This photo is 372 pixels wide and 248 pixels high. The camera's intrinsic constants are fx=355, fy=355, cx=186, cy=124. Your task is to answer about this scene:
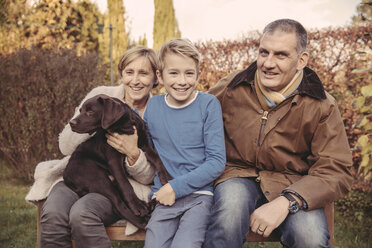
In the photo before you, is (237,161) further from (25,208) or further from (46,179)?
(25,208)

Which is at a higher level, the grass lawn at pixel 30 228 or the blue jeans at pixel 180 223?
the blue jeans at pixel 180 223

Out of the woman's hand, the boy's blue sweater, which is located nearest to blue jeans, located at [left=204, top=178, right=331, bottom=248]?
the boy's blue sweater

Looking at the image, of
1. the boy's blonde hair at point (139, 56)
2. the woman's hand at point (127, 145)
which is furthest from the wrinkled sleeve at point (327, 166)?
the boy's blonde hair at point (139, 56)

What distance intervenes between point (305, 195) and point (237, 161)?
0.63 meters

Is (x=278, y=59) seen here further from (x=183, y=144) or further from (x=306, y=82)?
(x=183, y=144)

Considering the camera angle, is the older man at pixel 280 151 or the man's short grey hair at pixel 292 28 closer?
the older man at pixel 280 151

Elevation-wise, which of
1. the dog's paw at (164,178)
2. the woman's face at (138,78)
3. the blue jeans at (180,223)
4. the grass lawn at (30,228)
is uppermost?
the woman's face at (138,78)

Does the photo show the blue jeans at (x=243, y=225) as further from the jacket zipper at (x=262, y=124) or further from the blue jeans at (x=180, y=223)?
the jacket zipper at (x=262, y=124)

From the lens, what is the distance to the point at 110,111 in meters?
2.55

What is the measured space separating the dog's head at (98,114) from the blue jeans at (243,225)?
937 millimetres

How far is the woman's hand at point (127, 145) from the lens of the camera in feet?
8.63

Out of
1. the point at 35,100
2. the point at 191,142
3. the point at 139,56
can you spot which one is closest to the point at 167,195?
the point at 191,142

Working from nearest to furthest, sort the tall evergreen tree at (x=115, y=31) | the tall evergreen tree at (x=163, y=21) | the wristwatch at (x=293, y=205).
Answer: the wristwatch at (x=293, y=205) → the tall evergreen tree at (x=163, y=21) → the tall evergreen tree at (x=115, y=31)

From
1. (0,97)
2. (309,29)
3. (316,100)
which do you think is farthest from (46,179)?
(309,29)
